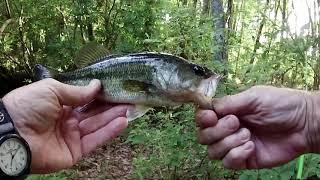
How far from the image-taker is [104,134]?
8.85 feet

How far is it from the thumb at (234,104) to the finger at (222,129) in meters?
0.04

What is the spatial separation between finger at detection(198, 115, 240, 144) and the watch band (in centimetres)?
97

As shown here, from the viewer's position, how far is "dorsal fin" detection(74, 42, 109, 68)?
2602 mm

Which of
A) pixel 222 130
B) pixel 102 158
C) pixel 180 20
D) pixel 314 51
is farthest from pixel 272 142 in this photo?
pixel 102 158

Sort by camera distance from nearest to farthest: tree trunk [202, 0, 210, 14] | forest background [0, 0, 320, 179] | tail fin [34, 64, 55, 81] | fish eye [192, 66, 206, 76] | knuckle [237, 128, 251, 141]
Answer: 1. fish eye [192, 66, 206, 76]
2. knuckle [237, 128, 251, 141]
3. tail fin [34, 64, 55, 81]
4. forest background [0, 0, 320, 179]
5. tree trunk [202, 0, 210, 14]

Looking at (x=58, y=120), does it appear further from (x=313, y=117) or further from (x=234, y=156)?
(x=313, y=117)

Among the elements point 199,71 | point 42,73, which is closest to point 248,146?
point 199,71

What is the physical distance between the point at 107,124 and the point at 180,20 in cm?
313

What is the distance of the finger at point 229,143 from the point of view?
8.32ft

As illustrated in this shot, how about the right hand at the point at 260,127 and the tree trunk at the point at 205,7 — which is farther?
the tree trunk at the point at 205,7

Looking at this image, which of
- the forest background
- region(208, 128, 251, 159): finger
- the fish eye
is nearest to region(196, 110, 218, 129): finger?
region(208, 128, 251, 159): finger

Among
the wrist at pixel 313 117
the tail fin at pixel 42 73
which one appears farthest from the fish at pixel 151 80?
the wrist at pixel 313 117

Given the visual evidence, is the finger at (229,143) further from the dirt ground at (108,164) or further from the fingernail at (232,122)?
the dirt ground at (108,164)

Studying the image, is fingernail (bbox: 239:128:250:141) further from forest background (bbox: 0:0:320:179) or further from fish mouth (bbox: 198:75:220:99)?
forest background (bbox: 0:0:320:179)
